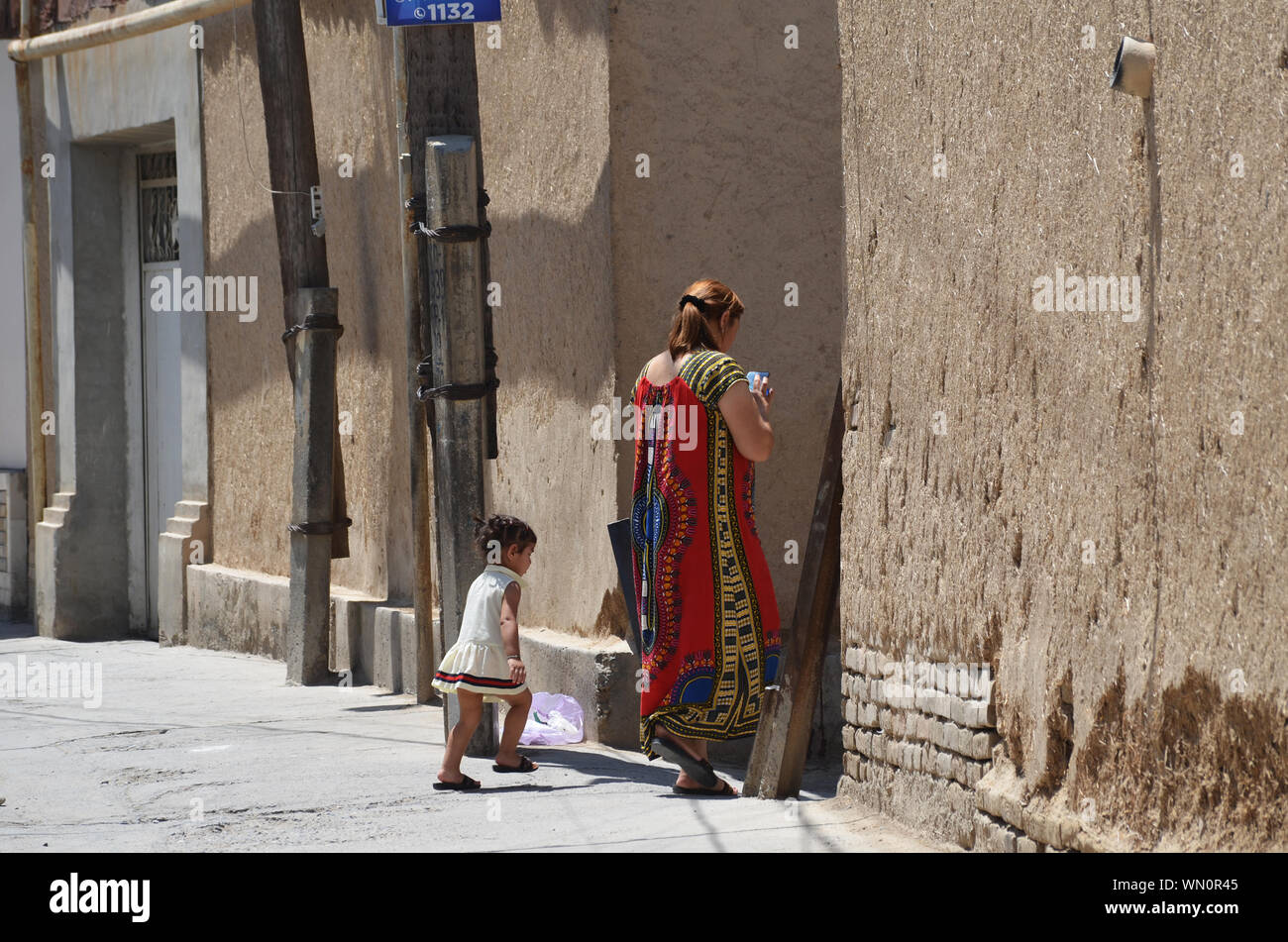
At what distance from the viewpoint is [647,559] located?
559 centimetres

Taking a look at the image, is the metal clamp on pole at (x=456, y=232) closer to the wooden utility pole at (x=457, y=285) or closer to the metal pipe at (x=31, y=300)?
the wooden utility pole at (x=457, y=285)

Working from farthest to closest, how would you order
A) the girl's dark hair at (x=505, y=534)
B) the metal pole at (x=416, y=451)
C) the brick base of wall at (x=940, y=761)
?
the metal pole at (x=416, y=451) → the girl's dark hair at (x=505, y=534) → the brick base of wall at (x=940, y=761)

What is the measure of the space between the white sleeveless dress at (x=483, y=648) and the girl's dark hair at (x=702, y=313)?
3.40ft

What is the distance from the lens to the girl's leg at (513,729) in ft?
19.7

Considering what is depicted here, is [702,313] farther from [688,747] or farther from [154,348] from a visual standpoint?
[154,348]

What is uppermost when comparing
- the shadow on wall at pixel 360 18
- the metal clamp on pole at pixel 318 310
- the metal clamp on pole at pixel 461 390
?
the shadow on wall at pixel 360 18

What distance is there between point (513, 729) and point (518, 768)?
0.48ft

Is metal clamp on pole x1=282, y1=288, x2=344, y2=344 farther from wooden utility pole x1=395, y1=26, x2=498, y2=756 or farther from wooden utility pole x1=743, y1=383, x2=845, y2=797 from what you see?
wooden utility pole x1=743, y1=383, x2=845, y2=797

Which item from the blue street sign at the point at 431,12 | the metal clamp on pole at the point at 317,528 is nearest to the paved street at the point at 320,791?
the metal clamp on pole at the point at 317,528

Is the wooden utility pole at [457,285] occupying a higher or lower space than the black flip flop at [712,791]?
higher

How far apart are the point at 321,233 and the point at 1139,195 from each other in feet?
18.0

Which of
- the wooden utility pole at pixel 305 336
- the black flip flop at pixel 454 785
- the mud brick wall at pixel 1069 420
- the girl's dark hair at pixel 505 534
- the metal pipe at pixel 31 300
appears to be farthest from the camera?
the metal pipe at pixel 31 300

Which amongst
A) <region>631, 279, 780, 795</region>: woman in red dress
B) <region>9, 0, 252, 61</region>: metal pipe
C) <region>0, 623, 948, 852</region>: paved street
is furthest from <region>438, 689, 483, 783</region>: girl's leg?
<region>9, 0, 252, 61</region>: metal pipe
